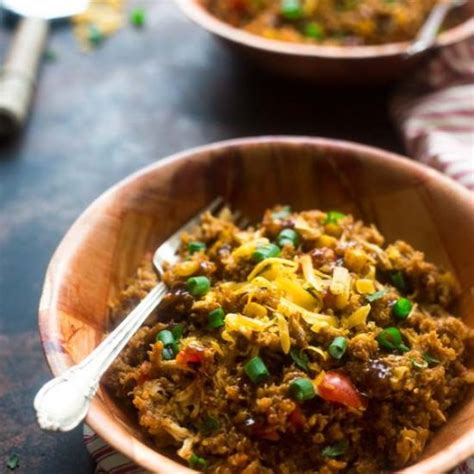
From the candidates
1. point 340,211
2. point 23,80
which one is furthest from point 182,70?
point 340,211

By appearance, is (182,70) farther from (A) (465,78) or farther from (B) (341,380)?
(B) (341,380)

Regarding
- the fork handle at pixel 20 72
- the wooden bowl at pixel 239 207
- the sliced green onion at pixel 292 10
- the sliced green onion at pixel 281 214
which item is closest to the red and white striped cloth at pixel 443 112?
the wooden bowl at pixel 239 207

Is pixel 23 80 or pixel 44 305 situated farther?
pixel 23 80

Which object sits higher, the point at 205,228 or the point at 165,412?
the point at 205,228

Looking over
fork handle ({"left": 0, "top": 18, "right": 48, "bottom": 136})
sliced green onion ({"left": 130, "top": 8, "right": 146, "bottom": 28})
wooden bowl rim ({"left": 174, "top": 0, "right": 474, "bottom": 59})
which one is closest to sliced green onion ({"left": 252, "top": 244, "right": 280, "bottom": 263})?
wooden bowl rim ({"left": 174, "top": 0, "right": 474, "bottom": 59})

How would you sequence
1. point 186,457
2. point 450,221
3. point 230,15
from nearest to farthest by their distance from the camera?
point 186,457 → point 450,221 → point 230,15

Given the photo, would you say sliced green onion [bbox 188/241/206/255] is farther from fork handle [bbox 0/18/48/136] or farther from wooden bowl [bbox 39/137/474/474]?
fork handle [bbox 0/18/48/136]
